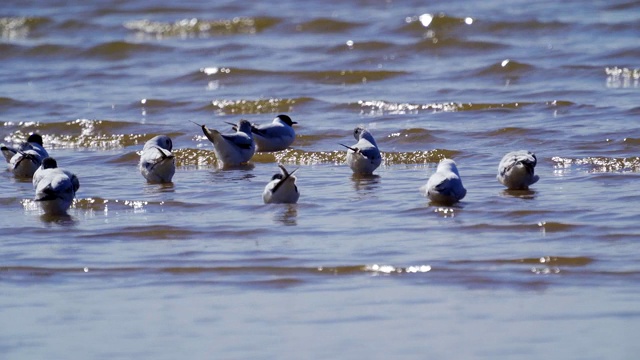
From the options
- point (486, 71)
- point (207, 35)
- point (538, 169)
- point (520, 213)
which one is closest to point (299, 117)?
point (486, 71)

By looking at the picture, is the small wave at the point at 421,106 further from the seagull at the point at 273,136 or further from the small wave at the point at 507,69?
the small wave at the point at 507,69

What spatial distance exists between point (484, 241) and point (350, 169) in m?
3.51

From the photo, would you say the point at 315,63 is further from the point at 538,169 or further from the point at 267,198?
the point at 267,198

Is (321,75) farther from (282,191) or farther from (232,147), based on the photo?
(282,191)

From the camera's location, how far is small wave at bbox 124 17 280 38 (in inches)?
867

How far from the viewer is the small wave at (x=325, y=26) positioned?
2084cm

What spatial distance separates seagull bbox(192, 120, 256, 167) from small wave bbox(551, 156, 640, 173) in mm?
2875

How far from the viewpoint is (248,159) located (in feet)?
40.2

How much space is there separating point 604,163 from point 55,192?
470 centimetres

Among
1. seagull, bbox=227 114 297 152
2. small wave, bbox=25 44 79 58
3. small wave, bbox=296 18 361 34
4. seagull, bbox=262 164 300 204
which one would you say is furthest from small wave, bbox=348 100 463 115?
small wave, bbox=25 44 79 58

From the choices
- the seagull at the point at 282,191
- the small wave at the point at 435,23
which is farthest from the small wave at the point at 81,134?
the small wave at the point at 435,23

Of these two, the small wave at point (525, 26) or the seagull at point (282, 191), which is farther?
the small wave at point (525, 26)

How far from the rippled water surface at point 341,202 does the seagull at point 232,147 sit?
6.4 inches

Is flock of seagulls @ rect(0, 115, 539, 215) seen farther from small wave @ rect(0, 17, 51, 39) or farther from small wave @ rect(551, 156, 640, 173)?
small wave @ rect(0, 17, 51, 39)
